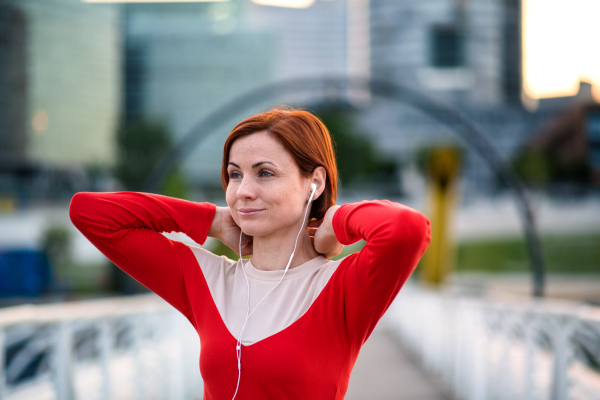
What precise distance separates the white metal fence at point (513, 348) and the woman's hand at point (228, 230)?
2439 mm

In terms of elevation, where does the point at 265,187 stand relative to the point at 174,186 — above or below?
above

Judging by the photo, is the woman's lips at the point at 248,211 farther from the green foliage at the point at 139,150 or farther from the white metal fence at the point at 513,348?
the green foliage at the point at 139,150

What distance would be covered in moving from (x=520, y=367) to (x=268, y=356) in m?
4.25

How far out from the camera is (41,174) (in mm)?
43844

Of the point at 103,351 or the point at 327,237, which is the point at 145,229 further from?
the point at 103,351

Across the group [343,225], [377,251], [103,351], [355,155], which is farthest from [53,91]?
[377,251]

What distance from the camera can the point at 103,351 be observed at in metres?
3.88

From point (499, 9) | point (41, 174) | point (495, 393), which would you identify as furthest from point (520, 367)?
point (499, 9)

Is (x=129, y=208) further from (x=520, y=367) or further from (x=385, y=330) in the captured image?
(x=385, y=330)

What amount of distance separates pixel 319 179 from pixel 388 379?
642 centimetres

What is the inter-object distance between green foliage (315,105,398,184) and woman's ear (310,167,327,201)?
42200 mm

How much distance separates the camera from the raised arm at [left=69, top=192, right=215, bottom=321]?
168 centimetres

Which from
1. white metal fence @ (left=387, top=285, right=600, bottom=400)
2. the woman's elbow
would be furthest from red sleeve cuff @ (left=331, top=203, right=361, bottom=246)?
white metal fence @ (left=387, top=285, right=600, bottom=400)

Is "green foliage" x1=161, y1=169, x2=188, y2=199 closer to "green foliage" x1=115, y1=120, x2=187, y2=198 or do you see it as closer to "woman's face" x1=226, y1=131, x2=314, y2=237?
"green foliage" x1=115, y1=120, x2=187, y2=198
